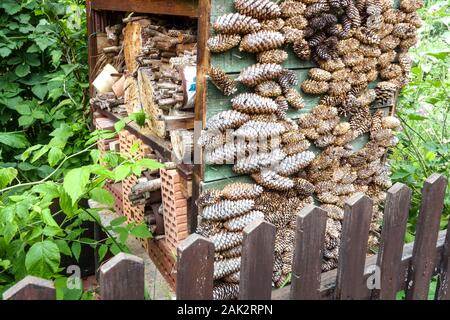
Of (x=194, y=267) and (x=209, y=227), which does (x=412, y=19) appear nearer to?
(x=209, y=227)

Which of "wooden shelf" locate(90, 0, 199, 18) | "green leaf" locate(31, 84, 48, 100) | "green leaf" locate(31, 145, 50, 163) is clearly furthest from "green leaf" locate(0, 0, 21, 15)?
"green leaf" locate(31, 145, 50, 163)

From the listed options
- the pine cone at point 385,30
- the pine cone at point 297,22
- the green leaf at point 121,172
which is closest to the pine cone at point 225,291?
the green leaf at point 121,172

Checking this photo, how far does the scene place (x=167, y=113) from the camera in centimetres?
238

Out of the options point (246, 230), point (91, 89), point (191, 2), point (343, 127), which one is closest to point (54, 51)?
point (91, 89)

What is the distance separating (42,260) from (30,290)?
0.63 metres

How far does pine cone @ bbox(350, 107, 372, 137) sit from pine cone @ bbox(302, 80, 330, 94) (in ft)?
1.00

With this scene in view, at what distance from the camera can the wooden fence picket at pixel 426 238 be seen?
147cm

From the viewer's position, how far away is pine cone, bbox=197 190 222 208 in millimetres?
1898

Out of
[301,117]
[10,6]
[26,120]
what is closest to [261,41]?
[301,117]

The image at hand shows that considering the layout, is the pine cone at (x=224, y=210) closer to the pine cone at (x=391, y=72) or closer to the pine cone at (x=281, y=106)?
the pine cone at (x=281, y=106)

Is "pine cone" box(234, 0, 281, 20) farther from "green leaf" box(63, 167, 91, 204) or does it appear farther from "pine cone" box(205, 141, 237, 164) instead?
"green leaf" box(63, 167, 91, 204)

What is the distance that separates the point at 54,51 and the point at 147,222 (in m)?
2.17
